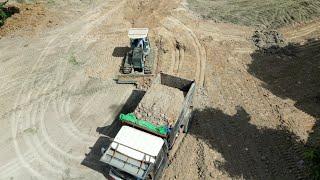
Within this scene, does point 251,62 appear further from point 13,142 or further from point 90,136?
point 13,142

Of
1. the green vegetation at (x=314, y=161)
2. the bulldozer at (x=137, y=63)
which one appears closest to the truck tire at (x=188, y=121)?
the bulldozer at (x=137, y=63)

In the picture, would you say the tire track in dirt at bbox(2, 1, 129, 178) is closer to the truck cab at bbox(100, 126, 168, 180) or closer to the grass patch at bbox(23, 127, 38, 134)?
the grass patch at bbox(23, 127, 38, 134)

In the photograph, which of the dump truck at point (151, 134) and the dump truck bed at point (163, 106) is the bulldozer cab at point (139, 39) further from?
the dump truck at point (151, 134)

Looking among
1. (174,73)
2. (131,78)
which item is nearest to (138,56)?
(131,78)

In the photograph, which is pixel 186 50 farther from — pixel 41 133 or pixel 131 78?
pixel 41 133

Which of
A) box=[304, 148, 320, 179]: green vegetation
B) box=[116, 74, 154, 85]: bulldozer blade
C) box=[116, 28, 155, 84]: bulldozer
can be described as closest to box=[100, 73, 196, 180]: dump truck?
box=[116, 74, 154, 85]: bulldozer blade
